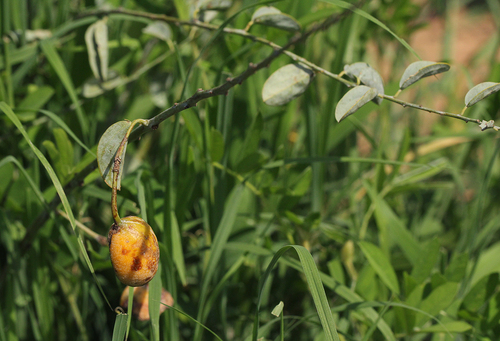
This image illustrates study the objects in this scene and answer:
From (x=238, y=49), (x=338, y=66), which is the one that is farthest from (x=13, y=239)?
(x=338, y=66)

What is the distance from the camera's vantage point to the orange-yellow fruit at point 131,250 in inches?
12.9

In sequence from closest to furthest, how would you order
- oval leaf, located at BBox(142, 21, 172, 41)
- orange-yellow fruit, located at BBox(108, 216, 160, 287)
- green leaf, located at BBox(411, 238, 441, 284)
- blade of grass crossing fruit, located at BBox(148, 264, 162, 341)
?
orange-yellow fruit, located at BBox(108, 216, 160, 287)
blade of grass crossing fruit, located at BBox(148, 264, 162, 341)
green leaf, located at BBox(411, 238, 441, 284)
oval leaf, located at BBox(142, 21, 172, 41)

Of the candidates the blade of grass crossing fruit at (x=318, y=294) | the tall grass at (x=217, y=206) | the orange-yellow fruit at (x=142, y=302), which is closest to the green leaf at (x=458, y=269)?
the tall grass at (x=217, y=206)

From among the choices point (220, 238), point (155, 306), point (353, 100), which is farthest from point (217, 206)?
point (353, 100)

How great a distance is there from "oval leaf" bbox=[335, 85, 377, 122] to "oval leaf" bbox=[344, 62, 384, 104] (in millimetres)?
28

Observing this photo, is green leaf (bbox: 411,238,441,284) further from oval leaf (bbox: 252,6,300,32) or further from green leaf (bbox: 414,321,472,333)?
oval leaf (bbox: 252,6,300,32)

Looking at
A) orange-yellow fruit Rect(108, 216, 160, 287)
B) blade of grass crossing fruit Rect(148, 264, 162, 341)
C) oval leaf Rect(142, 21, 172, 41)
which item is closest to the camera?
orange-yellow fruit Rect(108, 216, 160, 287)

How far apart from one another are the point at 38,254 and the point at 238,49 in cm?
42

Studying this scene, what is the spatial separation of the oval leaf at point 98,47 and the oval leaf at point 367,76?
0.39 m

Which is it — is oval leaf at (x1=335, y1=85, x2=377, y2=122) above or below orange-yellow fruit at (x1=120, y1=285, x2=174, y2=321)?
above

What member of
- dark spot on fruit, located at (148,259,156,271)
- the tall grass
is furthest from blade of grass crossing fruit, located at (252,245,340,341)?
dark spot on fruit, located at (148,259,156,271)

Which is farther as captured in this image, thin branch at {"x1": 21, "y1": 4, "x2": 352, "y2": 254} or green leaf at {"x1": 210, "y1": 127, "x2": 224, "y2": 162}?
green leaf at {"x1": 210, "y1": 127, "x2": 224, "y2": 162}

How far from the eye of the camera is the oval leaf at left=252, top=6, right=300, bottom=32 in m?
0.48

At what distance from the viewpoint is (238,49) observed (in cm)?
65
